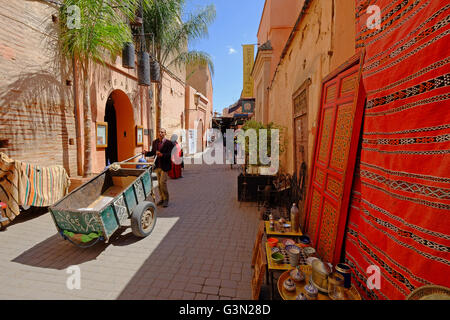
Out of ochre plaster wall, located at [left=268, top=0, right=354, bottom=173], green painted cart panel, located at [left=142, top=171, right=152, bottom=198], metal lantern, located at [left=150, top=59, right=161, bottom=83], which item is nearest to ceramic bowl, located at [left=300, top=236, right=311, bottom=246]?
ochre plaster wall, located at [left=268, top=0, right=354, bottom=173]

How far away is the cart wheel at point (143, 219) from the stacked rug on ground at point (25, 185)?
257cm

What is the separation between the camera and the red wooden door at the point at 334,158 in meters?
2.22

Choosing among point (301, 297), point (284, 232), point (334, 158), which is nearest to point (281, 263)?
point (301, 297)

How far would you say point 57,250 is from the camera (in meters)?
3.58

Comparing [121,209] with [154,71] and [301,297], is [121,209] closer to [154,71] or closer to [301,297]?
[301,297]

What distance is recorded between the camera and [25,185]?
4520mm

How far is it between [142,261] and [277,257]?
2118mm

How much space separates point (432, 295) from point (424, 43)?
140 centimetres

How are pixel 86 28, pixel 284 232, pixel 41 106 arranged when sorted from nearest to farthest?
pixel 284 232
pixel 41 106
pixel 86 28

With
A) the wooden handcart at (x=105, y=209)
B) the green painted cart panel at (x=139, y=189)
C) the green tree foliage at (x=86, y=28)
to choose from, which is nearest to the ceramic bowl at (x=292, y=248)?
the wooden handcart at (x=105, y=209)

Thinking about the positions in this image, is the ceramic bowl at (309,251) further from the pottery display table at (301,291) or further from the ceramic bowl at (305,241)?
the pottery display table at (301,291)

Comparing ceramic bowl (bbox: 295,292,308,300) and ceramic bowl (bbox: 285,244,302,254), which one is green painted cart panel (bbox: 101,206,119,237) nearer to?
ceramic bowl (bbox: 285,244,302,254)

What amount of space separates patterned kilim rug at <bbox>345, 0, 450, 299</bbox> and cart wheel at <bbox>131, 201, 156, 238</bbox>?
337 cm
